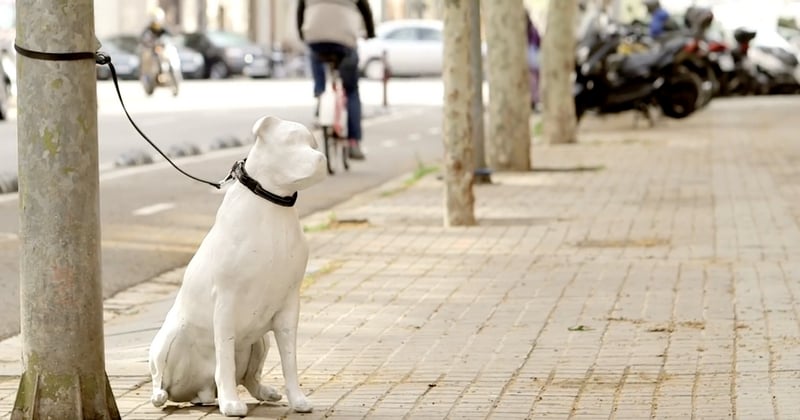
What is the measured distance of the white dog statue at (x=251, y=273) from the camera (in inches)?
237

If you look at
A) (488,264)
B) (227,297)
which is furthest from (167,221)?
(227,297)

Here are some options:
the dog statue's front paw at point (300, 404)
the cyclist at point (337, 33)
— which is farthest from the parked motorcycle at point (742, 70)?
the dog statue's front paw at point (300, 404)

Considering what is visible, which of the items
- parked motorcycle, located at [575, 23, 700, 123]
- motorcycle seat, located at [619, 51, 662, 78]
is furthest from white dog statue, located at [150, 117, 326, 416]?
motorcycle seat, located at [619, 51, 662, 78]

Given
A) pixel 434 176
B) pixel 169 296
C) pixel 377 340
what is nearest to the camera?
pixel 377 340

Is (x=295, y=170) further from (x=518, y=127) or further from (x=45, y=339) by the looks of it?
(x=518, y=127)

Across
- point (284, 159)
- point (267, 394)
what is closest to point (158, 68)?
point (267, 394)

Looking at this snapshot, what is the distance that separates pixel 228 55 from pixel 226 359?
47965mm

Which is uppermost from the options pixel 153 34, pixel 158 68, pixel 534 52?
pixel 153 34

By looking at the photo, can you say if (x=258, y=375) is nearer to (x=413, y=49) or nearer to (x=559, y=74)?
(x=559, y=74)

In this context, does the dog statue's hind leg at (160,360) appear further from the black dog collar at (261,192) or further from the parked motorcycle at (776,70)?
the parked motorcycle at (776,70)

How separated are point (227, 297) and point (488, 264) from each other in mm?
4797

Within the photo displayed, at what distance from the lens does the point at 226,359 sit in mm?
6098

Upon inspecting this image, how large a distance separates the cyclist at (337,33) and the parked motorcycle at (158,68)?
759 inches

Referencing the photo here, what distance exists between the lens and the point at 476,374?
7141 mm
